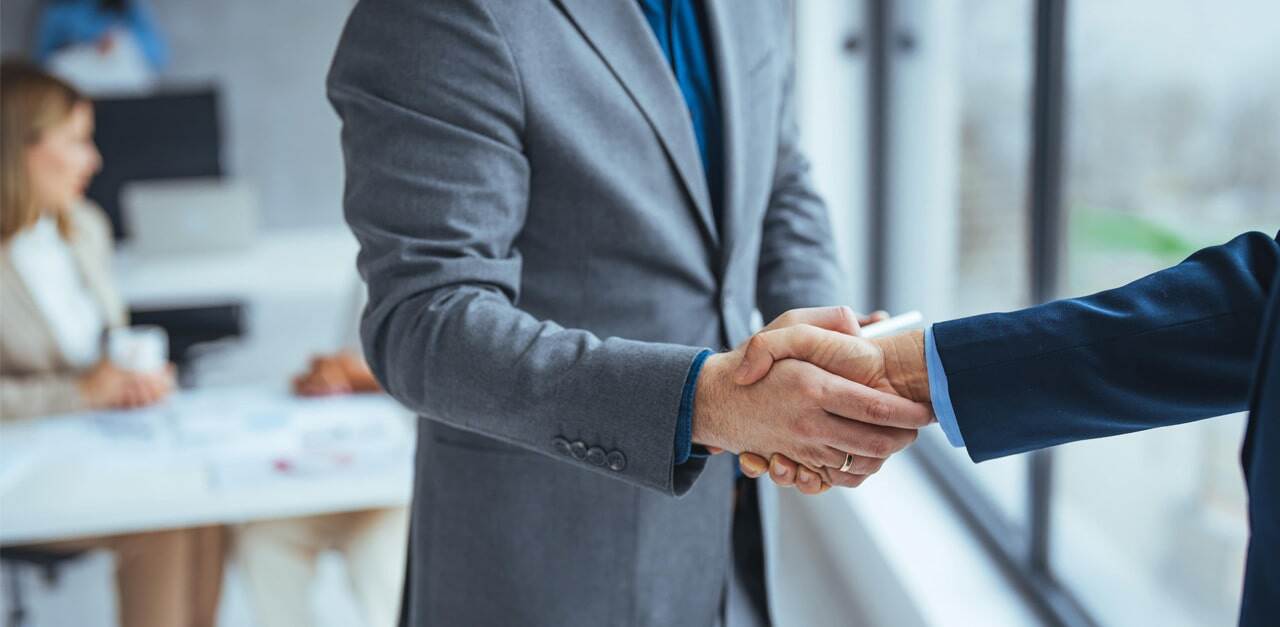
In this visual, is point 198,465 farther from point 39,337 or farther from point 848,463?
point 848,463

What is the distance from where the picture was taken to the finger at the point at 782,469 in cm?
105

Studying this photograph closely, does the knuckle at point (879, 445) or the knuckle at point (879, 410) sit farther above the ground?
the knuckle at point (879, 410)

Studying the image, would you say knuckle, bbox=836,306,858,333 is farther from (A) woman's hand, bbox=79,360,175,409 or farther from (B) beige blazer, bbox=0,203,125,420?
(B) beige blazer, bbox=0,203,125,420

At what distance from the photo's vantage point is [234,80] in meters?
6.64

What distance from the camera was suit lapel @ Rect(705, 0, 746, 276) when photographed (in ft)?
3.89

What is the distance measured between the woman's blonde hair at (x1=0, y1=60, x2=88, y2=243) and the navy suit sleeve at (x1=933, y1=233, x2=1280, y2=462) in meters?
2.41

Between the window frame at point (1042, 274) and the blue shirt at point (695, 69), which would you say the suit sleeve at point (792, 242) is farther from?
the window frame at point (1042, 274)

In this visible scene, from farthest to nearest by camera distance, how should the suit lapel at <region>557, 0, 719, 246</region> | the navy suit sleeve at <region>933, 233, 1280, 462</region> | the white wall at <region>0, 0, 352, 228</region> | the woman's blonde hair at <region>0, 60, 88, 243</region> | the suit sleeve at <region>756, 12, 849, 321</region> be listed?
the white wall at <region>0, 0, 352, 228</region> → the woman's blonde hair at <region>0, 60, 88, 243</region> → the suit sleeve at <region>756, 12, 849, 321</region> → the suit lapel at <region>557, 0, 719, 246</region> → the navy suit sleeve at <region>933, 233, 1280, 462</region>

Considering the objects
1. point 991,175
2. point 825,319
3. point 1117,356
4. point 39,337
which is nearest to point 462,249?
point 825,319

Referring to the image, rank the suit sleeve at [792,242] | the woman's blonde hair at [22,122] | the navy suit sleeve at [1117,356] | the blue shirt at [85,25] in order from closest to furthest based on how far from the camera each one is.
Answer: the navy suit sleeve at [1117,356] < the suit sleeve at [792,242] < the woman's blonde hair at [22,122] < the blue shirt at [85,25]

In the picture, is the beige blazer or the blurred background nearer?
the blurred background

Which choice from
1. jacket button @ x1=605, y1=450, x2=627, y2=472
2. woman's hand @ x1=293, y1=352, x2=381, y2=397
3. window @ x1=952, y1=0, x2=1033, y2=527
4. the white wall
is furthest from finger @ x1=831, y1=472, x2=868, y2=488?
the white wall

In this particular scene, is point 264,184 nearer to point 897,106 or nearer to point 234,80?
point 234,80

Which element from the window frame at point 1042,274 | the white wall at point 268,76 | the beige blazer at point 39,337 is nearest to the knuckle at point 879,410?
the window frame at point 1042,274
